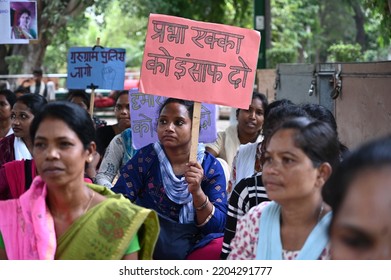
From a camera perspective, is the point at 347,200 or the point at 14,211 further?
the point at 14,211

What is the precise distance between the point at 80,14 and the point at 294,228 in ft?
52.6

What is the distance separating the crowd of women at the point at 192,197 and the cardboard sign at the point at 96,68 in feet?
10.2

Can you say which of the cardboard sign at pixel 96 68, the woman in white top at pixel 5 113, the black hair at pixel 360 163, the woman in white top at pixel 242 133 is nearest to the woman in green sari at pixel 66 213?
the black hair at pixel 360 163

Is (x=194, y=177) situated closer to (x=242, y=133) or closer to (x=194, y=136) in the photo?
(x=194, y=136)

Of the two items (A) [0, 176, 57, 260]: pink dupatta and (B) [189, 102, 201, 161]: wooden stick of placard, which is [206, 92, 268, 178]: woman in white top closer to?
(B) [189, 102, 201, 161]: wooden stick of placard

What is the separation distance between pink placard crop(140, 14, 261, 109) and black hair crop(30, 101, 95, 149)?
1.55 metres

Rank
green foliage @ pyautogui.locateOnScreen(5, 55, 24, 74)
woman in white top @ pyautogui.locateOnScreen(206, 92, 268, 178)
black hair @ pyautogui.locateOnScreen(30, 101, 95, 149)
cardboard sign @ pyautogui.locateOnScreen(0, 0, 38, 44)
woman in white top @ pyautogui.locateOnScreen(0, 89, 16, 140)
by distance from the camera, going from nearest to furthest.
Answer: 1. black hair @ pyautogui.locateOnScreen(30, 101, 95, 149)
2. woman in white top @ pyautogui.locateOnScreen(206, 92, 268, 178)
3. woman in white top @ pyautogui.locateOnScreen(0, 89, 16, 140)
4. cardboard sign @ pyautogui.locateOnScreen(0, 0, 38, 44)
5. green foliage @ pyautogui.locateOnScreen(5, 55, 24, 74)

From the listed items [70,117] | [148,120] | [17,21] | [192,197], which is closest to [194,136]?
[192,197]

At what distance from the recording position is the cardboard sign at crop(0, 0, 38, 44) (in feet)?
26.8

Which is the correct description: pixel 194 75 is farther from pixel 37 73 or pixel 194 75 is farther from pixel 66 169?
pixel 37 73

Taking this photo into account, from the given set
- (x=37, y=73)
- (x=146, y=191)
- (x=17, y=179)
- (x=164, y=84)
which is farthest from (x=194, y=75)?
(x=37, y=73)

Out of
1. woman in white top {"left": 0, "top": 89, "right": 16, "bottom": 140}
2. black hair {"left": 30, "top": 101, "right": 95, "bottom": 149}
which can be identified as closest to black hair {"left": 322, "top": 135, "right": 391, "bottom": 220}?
black hair {"left": 30, "top": 101, "right": 95, "bottom": 149}

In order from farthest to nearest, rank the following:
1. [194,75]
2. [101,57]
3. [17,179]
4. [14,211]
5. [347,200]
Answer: [101,57] < [194,75] < [17,179] < [14,211] < [347,200]

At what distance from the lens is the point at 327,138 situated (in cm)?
320
